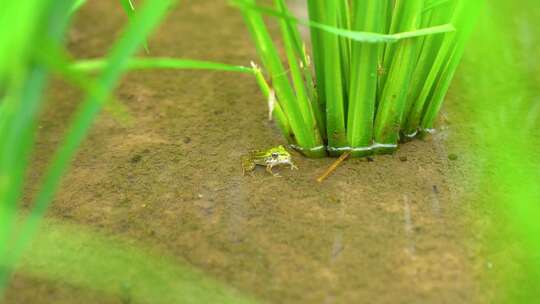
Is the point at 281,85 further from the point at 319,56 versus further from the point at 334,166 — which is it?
the point at 334,166

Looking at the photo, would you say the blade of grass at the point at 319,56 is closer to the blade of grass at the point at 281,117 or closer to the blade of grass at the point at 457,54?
the blade of grass at the point at 281,117

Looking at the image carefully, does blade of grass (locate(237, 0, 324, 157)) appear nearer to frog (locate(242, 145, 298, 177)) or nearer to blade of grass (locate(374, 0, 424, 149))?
frog (locate(242, 145, 298, 177))

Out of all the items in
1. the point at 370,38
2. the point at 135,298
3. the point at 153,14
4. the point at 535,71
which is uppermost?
the point at 153,14

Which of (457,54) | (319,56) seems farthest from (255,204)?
(457,54)

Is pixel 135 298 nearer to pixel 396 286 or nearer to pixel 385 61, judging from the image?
pixel 396 286

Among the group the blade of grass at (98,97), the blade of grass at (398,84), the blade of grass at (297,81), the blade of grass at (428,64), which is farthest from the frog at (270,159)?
the blade of grass at (98,97)

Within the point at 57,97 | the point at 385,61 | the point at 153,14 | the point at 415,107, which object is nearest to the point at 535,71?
the point at 415,107
